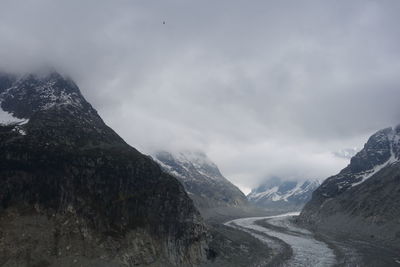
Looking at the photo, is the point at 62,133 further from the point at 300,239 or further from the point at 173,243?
the point at 300,239

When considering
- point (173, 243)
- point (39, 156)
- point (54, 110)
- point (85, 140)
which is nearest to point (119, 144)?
point (85, 140)

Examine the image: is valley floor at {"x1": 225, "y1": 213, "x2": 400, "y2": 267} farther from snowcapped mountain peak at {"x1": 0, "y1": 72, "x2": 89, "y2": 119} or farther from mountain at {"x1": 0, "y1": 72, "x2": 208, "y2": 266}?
snowcapped mountain peak at {"x1": 0, "y1": 72, "x2": 89, "y2": 119}

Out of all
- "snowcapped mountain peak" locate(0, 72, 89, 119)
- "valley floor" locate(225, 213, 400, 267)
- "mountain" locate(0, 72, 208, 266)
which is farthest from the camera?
"snowcapped mountain peak" locate(0, 72, 89, 119)

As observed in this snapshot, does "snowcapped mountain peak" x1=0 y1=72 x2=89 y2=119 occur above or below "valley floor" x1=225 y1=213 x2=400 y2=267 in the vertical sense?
above

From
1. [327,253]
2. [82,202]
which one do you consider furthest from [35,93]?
[327,253]

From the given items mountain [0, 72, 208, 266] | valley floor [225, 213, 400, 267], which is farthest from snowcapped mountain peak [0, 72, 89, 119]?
valley floor [225, 213, 400, 267]

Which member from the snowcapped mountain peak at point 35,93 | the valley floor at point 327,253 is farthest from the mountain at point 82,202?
the valley floor at point 327,253

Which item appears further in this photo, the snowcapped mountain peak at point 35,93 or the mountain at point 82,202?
the snowcapped mountain peak at point 35,93

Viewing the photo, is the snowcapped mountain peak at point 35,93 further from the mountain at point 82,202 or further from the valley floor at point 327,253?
the valley floor at point 327,253
